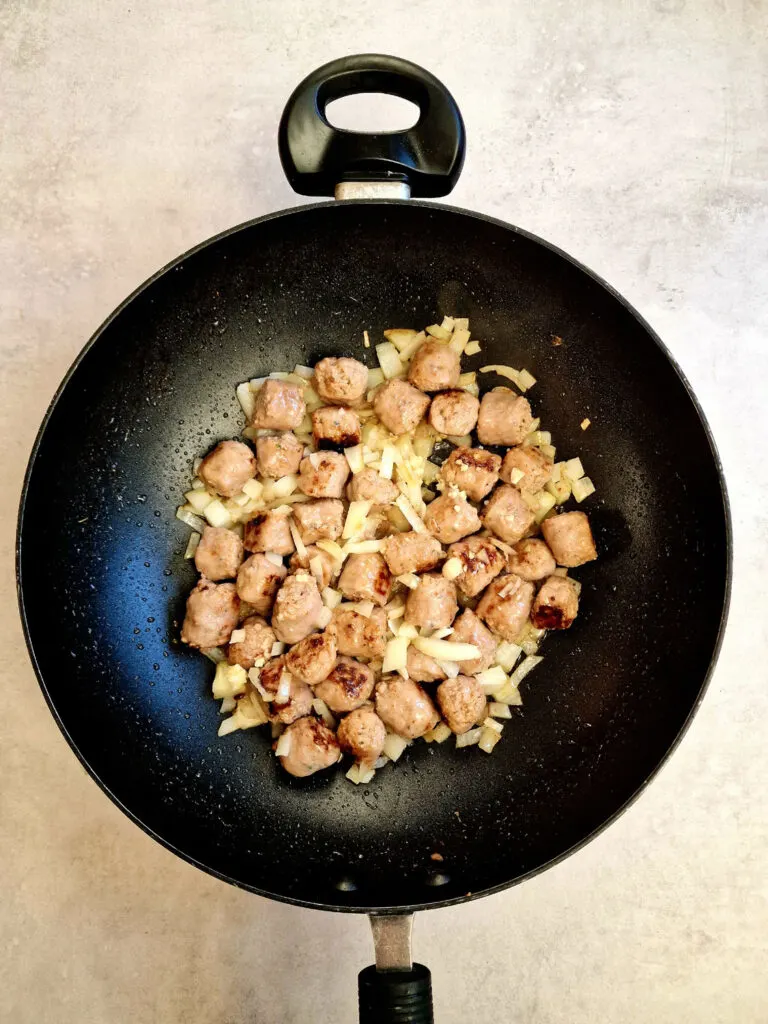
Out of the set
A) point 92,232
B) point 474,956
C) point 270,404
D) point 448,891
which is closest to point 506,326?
point 270,404

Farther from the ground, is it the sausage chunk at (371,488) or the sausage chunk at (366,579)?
the sausage chunk at (371,488)

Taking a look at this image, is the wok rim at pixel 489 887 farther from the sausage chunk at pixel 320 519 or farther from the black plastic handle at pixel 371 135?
the sausage chunk at pixel 320 519

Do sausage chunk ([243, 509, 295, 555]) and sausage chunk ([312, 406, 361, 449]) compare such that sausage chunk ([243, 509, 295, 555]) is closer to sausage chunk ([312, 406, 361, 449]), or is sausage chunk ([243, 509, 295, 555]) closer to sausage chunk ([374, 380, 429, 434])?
sausage chunk ([312, 406, 361, 449])

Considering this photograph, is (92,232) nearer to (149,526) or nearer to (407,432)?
(149,526)

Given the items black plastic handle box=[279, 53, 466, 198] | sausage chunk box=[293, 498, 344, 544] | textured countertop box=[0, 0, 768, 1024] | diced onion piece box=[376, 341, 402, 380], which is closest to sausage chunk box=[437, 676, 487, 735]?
sausage chunk box=[293, 498, 344, 544]

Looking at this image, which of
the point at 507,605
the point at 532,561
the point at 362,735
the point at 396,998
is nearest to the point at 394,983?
the point at 396,998

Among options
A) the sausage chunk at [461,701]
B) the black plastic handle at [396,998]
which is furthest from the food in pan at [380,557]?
the black plastic handle at [396,998]

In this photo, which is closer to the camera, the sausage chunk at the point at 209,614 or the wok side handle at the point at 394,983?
the wok side handle at the point at 394,983
